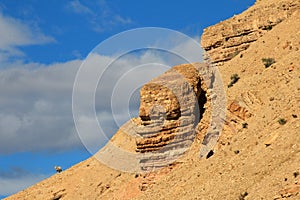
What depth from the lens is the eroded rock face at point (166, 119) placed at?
39.3 metres

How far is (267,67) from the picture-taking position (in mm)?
44750

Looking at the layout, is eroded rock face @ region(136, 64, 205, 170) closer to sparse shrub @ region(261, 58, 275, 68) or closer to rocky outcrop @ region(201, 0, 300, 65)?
sparse shrub @ region(261, 58, 275, 68)

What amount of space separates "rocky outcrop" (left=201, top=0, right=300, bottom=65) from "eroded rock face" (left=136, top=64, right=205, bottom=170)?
18520mm

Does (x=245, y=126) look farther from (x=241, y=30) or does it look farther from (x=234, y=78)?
(x=241, y=30)

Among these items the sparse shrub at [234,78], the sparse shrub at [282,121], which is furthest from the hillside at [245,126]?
the sparse shrub at [234,78]

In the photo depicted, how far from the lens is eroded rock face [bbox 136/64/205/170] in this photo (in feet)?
129

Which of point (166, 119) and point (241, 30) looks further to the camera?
point (241, 30)

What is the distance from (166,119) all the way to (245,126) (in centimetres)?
555

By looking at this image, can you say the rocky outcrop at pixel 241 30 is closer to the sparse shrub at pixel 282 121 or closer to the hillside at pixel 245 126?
the hillside at pixel 245 126

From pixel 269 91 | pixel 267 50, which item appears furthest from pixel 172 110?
pixel 267 50

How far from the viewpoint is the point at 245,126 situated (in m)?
36.1

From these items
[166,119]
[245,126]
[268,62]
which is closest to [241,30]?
[268,62]

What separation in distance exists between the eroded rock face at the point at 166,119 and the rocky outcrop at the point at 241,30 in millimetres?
18520

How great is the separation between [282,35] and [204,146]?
16155 mm
